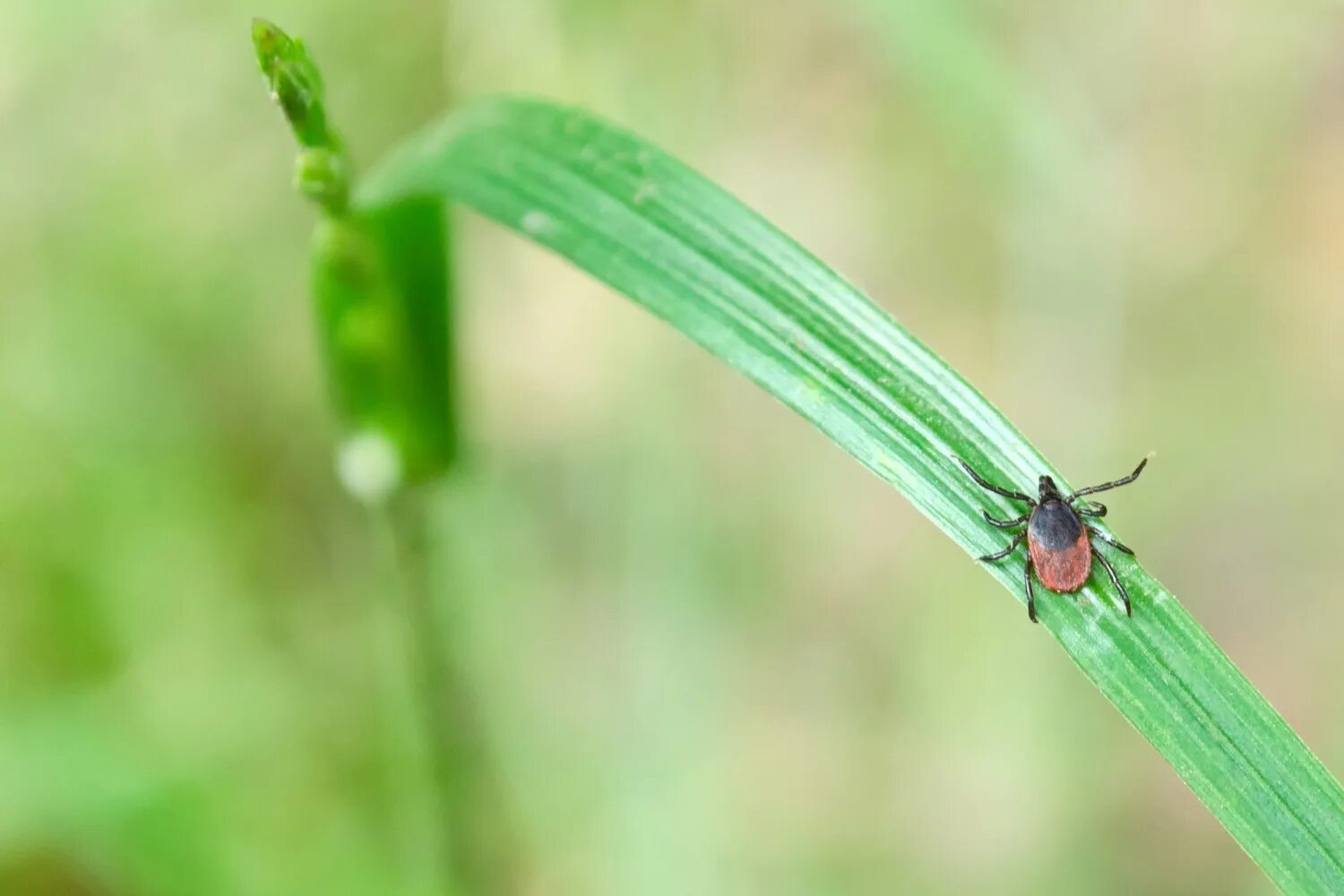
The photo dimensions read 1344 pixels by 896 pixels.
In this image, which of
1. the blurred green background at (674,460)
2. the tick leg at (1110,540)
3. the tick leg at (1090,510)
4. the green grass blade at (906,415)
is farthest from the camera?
the blurred green background at (674,460)

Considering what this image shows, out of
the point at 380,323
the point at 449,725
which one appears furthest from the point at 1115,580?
the point at 449,725

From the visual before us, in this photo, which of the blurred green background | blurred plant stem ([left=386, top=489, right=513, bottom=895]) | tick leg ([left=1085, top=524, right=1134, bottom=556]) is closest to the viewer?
tick leg ([left=1085, top=524, right=1134, bottom=556])

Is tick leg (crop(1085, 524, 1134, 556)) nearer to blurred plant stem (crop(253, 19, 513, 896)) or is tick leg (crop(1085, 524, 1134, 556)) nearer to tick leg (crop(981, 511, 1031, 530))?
tick leg (crop(981, 511, 1031, 530))

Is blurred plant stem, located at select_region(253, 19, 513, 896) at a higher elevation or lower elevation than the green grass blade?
higher

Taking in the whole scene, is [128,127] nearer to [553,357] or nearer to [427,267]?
[553,357]

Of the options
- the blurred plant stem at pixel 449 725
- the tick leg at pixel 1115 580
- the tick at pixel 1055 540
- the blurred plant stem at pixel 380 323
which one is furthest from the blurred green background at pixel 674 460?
the tick leg at pixel 1115 580

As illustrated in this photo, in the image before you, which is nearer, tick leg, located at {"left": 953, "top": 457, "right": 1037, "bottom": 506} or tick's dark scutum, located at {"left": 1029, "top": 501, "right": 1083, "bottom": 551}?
tick leg, located at {"left": 953, "top": 457, "right": 1037, "bottom": 506}

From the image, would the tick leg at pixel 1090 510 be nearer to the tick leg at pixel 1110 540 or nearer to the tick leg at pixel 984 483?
the tick leg at pixel 1110 540

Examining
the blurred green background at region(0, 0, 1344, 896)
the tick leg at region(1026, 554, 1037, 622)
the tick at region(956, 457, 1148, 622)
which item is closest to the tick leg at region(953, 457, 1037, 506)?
the tick at region(956, 457, 1148, 622)
